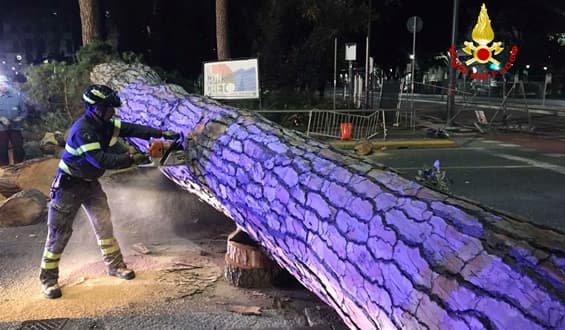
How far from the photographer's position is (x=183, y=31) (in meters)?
20.2

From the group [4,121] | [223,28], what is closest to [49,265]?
[4,121]

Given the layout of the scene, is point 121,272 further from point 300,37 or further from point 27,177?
point 300,37

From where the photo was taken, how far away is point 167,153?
168 inches

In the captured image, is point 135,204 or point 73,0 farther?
point 73,0

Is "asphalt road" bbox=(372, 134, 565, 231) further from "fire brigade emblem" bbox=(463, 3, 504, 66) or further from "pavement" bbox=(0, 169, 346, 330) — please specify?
"fire brigade emblem" bbox=(463, 3, 504, 66)

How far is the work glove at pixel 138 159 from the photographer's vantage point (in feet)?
13.4

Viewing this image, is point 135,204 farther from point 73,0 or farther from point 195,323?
point 73,0

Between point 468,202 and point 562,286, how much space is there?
0.68 meters

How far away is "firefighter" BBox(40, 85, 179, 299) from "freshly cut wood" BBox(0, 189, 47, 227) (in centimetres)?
217

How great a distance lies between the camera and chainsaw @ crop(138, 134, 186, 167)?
411 cm

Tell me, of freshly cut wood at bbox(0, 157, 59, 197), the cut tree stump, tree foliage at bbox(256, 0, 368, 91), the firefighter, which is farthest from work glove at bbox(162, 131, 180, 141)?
tree foliage at bbox(256, 0, 368, 91)

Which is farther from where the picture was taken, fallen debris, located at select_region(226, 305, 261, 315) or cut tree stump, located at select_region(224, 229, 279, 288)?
cut tree stump, located at select_region(224, 229, 279, 288)

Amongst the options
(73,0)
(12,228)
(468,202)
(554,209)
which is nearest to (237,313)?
(468,202)

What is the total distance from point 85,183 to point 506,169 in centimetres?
744
